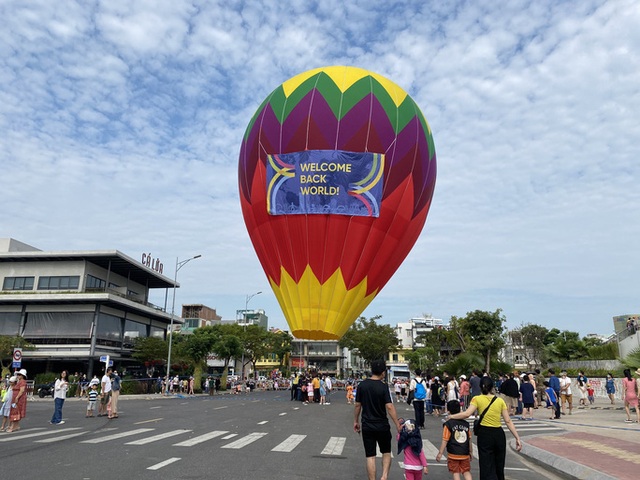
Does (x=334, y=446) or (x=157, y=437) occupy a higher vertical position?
(x=157, y=437)

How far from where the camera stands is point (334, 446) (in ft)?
40.4

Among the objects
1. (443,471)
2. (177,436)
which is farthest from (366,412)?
(177,436)

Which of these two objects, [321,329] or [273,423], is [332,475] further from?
[321,329]

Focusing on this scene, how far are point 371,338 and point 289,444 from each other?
6408 cm

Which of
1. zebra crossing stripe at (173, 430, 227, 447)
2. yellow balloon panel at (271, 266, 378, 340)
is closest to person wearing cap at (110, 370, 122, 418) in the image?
zebra crossing stripe at (173, 430, 227, 447)

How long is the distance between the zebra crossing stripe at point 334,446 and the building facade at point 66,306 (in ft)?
139

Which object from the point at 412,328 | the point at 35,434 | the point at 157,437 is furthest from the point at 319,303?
the point at 412,328

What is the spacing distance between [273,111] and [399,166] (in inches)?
268

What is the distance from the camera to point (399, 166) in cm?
2428

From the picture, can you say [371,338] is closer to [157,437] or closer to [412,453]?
[157,437]

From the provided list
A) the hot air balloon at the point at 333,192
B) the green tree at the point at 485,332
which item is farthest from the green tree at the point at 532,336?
the hot air balloon at the point at 333,192

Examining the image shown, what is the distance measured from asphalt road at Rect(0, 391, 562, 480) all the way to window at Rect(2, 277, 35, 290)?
142ft

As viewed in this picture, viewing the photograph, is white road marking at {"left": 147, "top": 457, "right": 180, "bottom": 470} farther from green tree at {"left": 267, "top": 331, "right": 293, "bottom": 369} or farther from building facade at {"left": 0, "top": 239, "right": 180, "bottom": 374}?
green tree at {"left": 267, "top": 331, "right": 293, "bottom": 369}

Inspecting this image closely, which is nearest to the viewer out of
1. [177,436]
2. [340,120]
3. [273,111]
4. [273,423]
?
[177,436]
